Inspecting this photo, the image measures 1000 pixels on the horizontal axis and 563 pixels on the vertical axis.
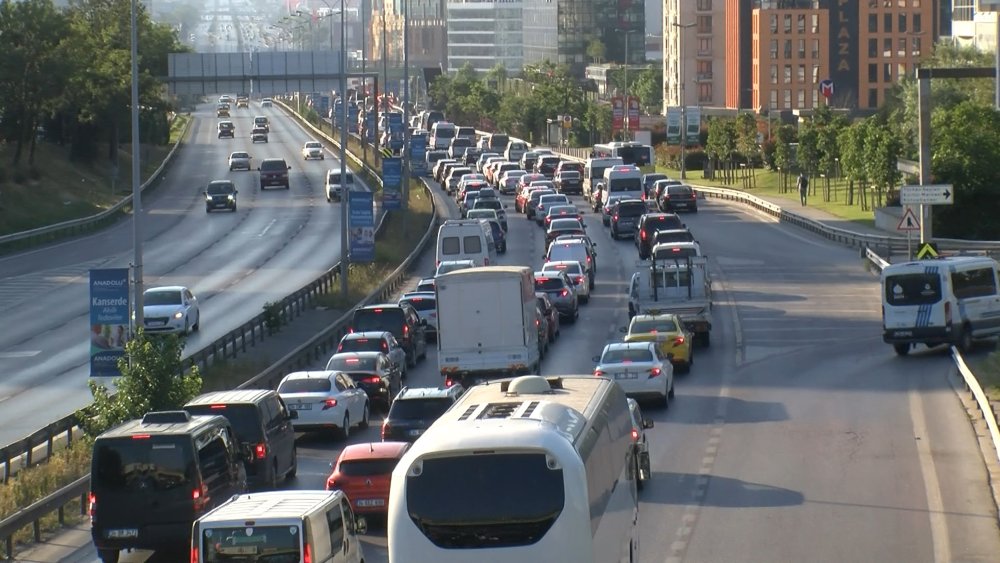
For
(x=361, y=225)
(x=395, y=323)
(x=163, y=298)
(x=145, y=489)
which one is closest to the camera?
(x=145, y=489)

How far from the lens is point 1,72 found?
81.7 m

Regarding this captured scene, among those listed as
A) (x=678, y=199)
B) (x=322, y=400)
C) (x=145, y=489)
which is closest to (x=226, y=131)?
(x=678, y=199)

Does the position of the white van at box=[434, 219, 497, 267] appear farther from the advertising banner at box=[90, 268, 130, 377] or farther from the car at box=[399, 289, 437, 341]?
the advertising banner at box=[90, 268, 130, 377]

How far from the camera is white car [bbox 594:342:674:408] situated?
30.4m

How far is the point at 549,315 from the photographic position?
41.1m

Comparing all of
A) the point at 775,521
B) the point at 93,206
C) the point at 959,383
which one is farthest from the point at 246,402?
the point at 93,206

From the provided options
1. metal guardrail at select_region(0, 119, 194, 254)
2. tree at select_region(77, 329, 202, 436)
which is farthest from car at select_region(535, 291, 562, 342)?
metal guardrail at select_region(0, 119, 194, 254)

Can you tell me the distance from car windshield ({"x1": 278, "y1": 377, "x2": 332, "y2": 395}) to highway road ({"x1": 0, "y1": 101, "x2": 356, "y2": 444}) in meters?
4.84

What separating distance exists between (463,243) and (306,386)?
23051 mm

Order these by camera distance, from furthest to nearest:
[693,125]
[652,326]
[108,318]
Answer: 1. [693,125]
2. [652,326]
3. [108,318]

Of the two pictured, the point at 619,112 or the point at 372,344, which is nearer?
the point at 372,344

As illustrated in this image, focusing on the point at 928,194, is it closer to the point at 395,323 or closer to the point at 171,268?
the point at 395,323

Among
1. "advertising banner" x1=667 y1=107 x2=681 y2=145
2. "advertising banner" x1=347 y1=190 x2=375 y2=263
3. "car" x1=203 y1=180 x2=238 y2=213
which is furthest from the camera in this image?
"advertising banner" x1=667 y1=107 x2=681 y2=145

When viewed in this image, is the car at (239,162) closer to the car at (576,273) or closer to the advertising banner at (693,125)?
the advertising banner at (693,125)
